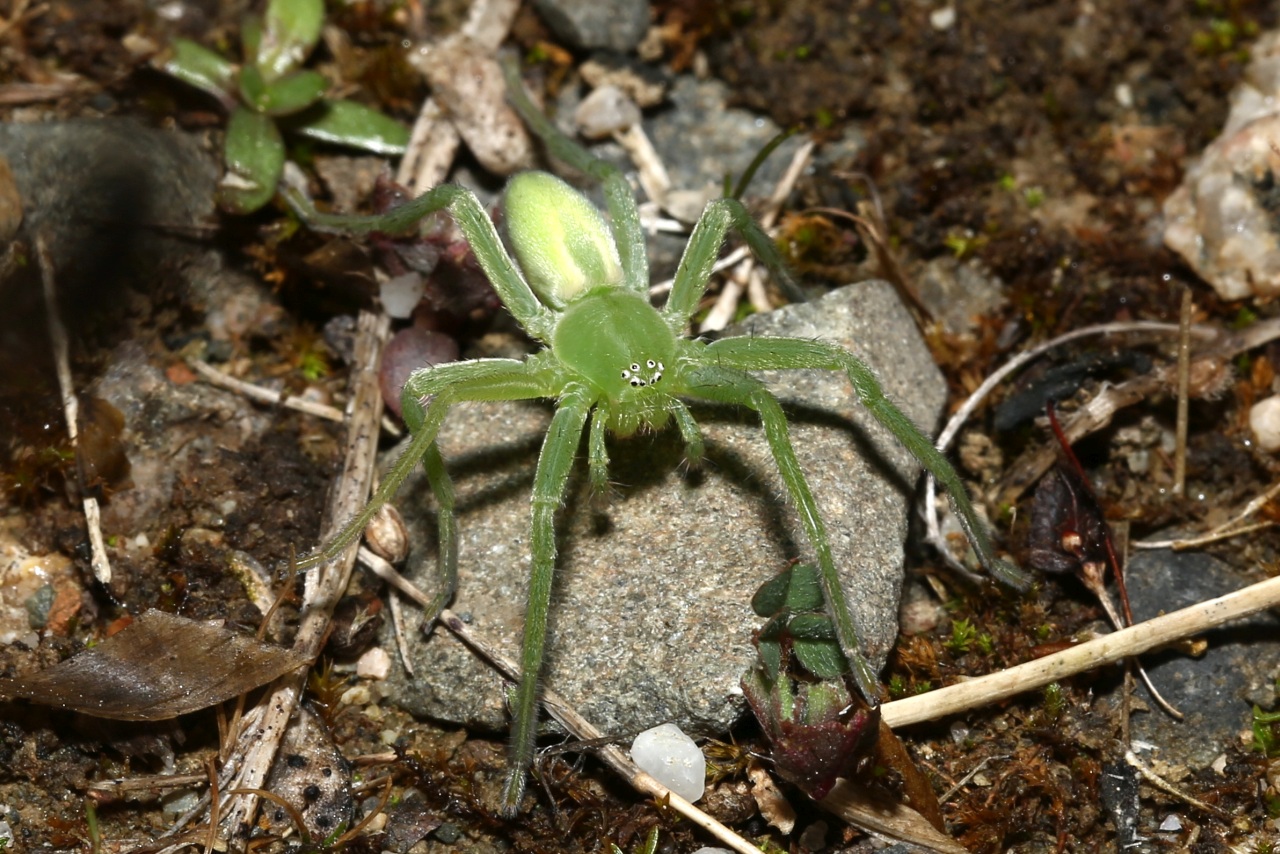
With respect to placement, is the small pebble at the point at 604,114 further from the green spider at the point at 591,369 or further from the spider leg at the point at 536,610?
the spider leg at the point at 536,610

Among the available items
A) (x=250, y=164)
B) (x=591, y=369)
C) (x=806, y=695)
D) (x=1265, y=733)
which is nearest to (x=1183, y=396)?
(x=1265, y=733)

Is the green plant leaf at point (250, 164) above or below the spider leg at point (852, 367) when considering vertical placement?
above

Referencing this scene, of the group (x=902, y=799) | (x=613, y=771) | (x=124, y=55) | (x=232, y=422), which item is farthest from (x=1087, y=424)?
(x=124, y=55)

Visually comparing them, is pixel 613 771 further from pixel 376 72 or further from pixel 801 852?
pixel 376 72

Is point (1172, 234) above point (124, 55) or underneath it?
underneath

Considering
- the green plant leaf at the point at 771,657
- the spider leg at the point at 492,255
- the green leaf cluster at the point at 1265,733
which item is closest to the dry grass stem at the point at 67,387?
the spider leg at the point at 492,255

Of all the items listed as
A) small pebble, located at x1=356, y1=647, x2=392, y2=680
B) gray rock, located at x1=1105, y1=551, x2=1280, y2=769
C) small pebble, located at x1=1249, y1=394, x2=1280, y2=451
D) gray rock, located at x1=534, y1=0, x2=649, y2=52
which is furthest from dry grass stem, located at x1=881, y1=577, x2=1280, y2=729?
gray rock, located at x1=534, y1=0, x2=649, y2=52
